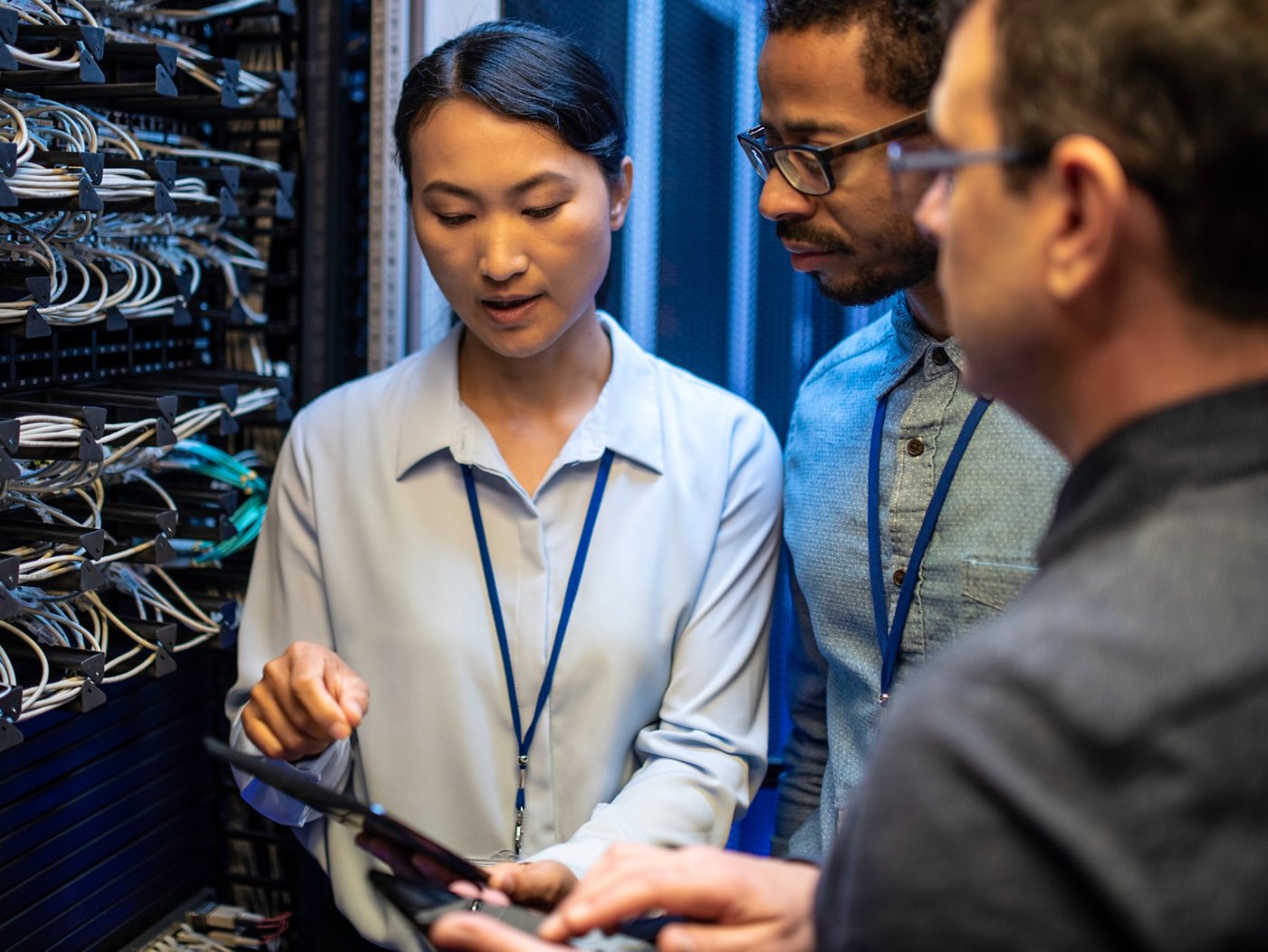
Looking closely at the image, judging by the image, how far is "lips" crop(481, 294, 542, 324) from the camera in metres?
1.51

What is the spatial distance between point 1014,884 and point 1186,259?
371 mm

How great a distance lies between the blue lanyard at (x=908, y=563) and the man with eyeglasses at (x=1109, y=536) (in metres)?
0.61

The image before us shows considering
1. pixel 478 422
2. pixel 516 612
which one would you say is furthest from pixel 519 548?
pixel 478 422

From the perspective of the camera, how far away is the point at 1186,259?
68 centimetres

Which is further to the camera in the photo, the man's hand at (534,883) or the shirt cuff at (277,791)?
the shirt cuff at (277,791)

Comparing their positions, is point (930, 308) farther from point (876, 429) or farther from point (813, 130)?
point (813, 130)

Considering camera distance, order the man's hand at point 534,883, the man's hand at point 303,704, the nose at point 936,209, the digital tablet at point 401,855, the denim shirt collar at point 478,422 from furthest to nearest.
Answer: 1. the denim shirt collar at point 478,422
2. the man's hand at point 303,704
3. the man's hand at point 534,883
4. the digital tablet at point 401,855
5. the nose at point 936,209

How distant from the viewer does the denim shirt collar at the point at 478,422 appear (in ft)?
5.26

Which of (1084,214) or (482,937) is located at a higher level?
(1084,214)

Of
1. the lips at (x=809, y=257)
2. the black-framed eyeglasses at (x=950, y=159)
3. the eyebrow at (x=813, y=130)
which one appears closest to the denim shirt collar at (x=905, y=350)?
the lips at (x=809, y=257)

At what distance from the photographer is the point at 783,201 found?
1367 mm

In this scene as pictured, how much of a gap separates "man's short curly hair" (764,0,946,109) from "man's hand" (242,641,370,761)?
891 mm

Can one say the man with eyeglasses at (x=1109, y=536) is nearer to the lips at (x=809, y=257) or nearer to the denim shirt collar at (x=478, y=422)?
the lips at (x=809, y=257)

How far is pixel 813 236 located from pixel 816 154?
105mm
